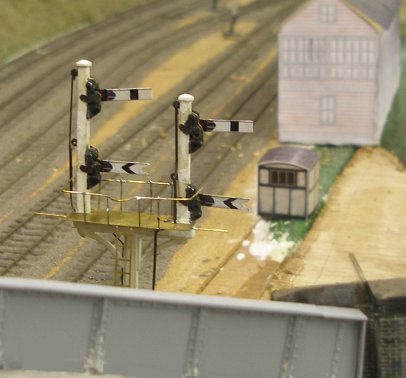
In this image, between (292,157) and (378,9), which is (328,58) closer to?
(378,9)

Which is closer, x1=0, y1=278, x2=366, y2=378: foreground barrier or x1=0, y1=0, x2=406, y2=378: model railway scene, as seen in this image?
x1=0, y1=278, x2=366, y2=378: foreground barrier

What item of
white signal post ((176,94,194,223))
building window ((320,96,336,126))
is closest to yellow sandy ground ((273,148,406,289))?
building window ((320,96,336,126))

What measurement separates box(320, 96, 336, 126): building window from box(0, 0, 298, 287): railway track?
2198 millimetres

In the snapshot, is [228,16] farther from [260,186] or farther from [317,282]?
[317,282]

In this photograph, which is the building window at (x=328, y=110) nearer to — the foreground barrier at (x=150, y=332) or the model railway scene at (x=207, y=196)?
the model railway scene at (x=207, y=196)

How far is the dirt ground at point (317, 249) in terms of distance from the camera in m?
26.7

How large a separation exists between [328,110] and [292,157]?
7.35 metres

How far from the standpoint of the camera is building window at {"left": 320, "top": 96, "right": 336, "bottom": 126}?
37781mm

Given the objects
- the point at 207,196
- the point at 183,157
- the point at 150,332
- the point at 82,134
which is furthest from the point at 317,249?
the point at 150,332

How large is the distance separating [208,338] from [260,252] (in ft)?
39.6

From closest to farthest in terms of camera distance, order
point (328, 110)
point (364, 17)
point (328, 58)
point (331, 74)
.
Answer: point (364, 17) → point (328, 58) → point (331, 74) → point (328, 110)

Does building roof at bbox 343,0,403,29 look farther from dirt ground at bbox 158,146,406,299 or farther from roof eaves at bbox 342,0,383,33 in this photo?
dirt ground at bbox 158,146,406,299

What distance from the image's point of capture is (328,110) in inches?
1490

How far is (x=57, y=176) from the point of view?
3331 cm
